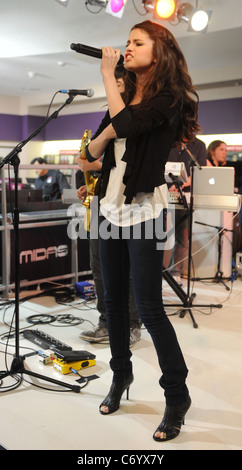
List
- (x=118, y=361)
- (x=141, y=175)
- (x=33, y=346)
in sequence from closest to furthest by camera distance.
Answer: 1. (x=141, y=175)
2. (x=118, y=361)
3. (x=33, y=346)

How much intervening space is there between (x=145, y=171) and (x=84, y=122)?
8.85 m

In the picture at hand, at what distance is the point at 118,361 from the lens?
1.77m

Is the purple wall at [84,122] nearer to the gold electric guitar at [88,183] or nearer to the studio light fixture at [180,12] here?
the studio light fixture at [180,12]

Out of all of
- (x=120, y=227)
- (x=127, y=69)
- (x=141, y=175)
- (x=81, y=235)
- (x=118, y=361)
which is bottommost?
(x=118, y=361)

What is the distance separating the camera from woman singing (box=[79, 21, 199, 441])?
1.47 metres

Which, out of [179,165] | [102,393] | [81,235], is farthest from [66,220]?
[102,393]

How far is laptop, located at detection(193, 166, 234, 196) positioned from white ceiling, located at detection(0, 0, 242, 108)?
86.8 inches

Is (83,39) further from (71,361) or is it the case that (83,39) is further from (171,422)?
(171,422)

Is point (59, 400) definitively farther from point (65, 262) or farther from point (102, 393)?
point (65, 262)

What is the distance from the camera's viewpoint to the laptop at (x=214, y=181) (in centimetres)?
308

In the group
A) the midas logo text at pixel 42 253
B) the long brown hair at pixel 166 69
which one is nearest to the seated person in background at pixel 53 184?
the midas logo text at pixel 42 253

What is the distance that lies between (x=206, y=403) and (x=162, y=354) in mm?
519

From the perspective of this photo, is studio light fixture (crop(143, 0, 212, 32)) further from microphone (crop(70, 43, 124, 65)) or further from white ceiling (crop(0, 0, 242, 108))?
microphone (crop(70, 43, 124, 65))

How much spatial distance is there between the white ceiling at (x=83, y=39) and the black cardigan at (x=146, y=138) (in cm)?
337
